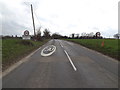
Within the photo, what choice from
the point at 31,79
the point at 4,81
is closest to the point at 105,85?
the point at 31,79

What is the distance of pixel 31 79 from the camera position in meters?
6.32

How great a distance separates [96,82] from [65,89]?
163 centimetres

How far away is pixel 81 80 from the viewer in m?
6.28

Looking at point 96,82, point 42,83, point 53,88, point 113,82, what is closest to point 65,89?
point 53,88

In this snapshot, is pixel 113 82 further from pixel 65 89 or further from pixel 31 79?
pixel 31 79

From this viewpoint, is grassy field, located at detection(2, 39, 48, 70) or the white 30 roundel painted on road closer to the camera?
grassy field, located at detection(2, 39, 48, 70)

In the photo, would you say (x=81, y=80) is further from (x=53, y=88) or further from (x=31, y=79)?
(x=31, y=79)

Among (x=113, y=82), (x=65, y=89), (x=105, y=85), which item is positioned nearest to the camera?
(x=65, y=89)

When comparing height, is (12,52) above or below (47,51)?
above

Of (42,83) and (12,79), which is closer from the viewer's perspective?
(42,83)

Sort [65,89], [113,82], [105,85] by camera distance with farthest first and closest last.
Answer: [113,82], [105,85], [65,89]

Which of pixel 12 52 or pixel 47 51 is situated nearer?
pixel 12 52

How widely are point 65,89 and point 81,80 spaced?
1.36m

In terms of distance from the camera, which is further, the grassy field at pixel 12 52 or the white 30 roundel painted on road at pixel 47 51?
the white 30 roundel painted on road at pixel 47 51
